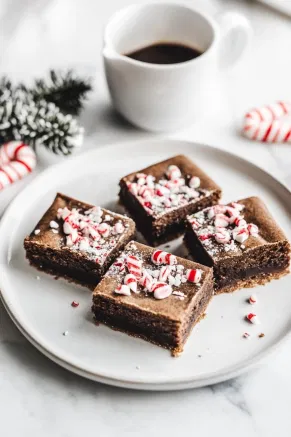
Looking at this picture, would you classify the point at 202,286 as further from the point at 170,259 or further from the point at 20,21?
the point at 20,21

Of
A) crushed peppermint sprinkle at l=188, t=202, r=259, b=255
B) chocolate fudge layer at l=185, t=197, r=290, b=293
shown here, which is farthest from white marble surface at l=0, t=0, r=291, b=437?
crushed peppermint sprinkle at l=188, t=202, r=259, b=255

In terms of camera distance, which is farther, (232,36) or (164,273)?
(232,36)

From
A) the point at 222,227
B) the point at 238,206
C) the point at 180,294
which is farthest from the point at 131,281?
the point at 238,206

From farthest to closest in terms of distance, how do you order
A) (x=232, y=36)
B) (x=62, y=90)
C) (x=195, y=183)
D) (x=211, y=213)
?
(x=62, y=90)
(x=232, y=36)
(x=195, y=183)
(x=211, y=213)

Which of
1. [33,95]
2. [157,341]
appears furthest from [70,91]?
[157,341]

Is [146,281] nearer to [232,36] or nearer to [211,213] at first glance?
[211,213]

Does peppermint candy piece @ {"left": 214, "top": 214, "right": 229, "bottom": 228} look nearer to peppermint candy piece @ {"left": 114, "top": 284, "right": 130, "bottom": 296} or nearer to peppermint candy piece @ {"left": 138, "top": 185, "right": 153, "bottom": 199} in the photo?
peppermint candy piece @ {"left": 138, "top": 185, "right": 153, "bottom": 199}
